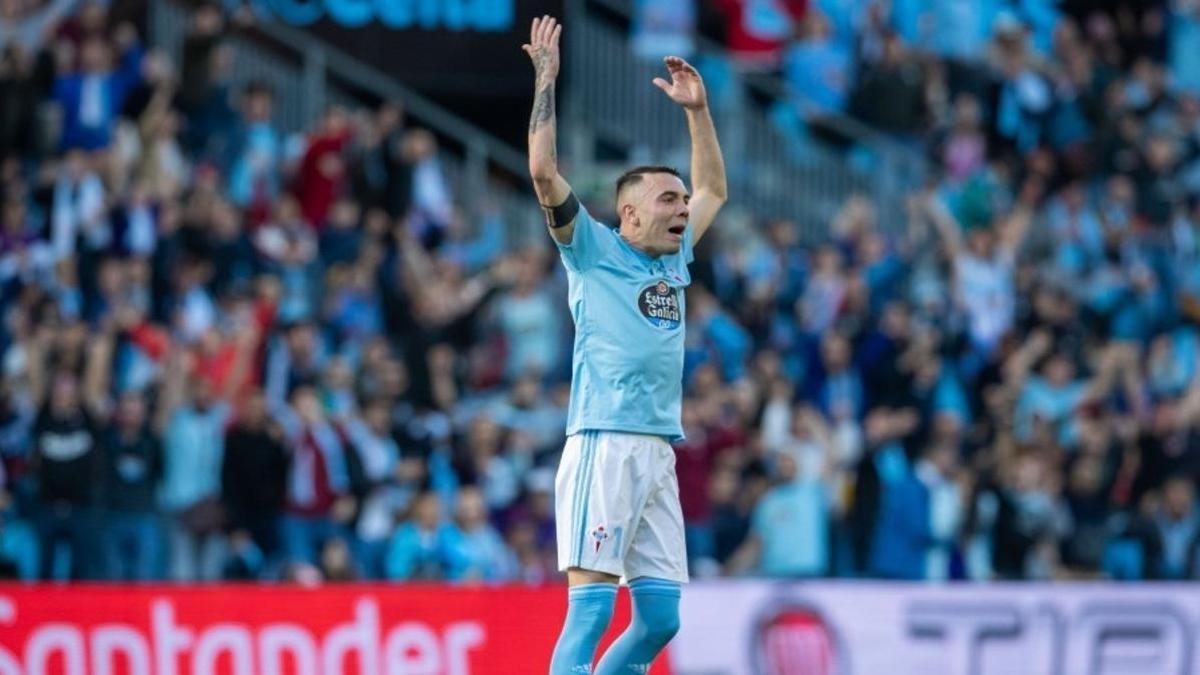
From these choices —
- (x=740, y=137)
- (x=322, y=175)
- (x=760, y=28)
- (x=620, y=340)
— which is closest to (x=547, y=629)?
(x=620, y=340)

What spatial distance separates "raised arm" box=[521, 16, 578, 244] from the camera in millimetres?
9055

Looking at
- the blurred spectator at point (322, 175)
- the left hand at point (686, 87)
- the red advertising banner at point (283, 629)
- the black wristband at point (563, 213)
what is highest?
the blurred spectator at point (322, 175)

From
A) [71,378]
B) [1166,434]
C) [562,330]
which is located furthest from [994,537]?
[71,378]

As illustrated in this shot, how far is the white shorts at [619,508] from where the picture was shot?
9.30m

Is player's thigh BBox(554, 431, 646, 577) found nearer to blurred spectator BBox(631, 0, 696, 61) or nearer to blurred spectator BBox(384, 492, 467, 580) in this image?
blurred spectator BBox(384, 492, 467, 580)

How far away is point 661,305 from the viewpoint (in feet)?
31.3

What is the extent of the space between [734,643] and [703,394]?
4101 mm

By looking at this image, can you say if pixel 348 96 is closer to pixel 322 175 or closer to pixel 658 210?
pixel 322 175

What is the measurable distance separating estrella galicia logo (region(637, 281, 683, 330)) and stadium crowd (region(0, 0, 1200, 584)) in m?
6.88

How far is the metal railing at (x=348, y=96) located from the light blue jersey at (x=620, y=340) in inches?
449

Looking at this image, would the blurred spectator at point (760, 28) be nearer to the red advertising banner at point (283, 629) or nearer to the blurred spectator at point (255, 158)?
the blurred spectator at point (255, 158)

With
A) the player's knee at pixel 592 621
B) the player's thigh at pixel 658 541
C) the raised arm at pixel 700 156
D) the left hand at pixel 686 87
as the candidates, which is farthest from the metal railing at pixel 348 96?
the player's knee at pixel 592 621

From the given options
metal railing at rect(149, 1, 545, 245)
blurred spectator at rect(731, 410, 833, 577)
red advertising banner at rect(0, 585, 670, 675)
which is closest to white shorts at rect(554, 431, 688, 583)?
red advertising banner at rect(0, 585, 670, 675)

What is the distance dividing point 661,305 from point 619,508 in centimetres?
86
